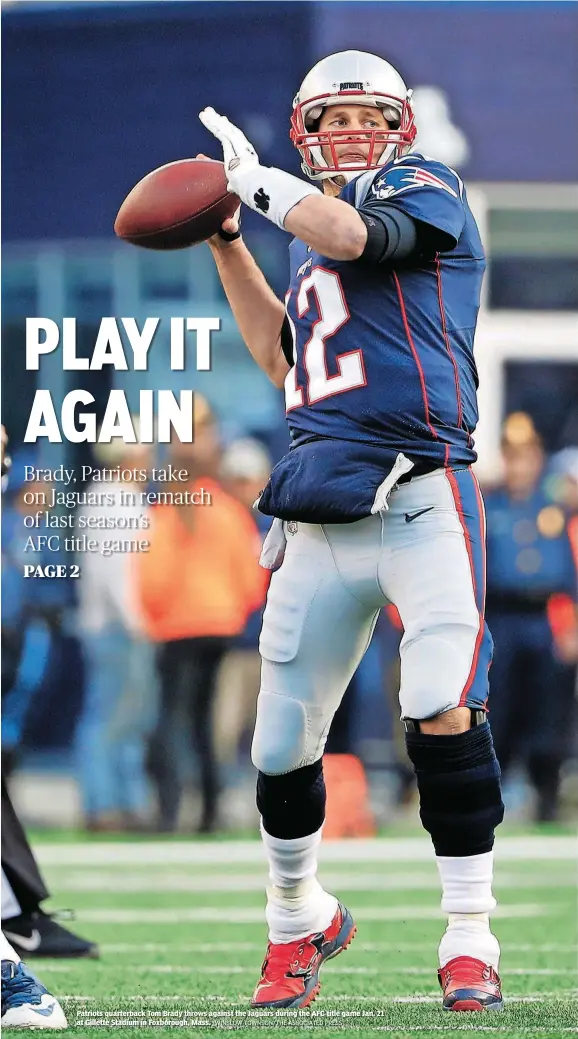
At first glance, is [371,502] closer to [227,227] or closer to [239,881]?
[227,227]

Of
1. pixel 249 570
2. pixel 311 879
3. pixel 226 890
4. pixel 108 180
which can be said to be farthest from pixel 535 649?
pixel 311 879

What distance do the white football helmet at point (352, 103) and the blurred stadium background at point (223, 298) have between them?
1923 millimetres

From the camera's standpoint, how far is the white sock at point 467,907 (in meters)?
2.77

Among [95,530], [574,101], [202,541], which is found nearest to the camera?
[95,530]

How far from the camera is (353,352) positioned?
9.49 feet

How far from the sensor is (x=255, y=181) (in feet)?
9.25

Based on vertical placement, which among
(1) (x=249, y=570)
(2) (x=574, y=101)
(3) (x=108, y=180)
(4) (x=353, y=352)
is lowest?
(1) (x=249, y=570)

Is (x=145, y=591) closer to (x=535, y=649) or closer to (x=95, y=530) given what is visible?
(x=535, y=649)

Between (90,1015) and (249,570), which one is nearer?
(90,1015)

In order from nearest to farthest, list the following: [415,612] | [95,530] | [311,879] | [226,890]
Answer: [415,612] → [311,879] → [95,530] → [226,890]

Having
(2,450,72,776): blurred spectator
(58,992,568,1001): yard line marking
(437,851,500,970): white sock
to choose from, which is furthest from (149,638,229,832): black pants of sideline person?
(437,851,500,970): white sock

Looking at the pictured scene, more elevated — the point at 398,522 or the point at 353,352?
the point at 353,352

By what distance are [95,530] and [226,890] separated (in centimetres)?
131

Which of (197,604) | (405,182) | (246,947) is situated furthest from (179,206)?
(197,604)
